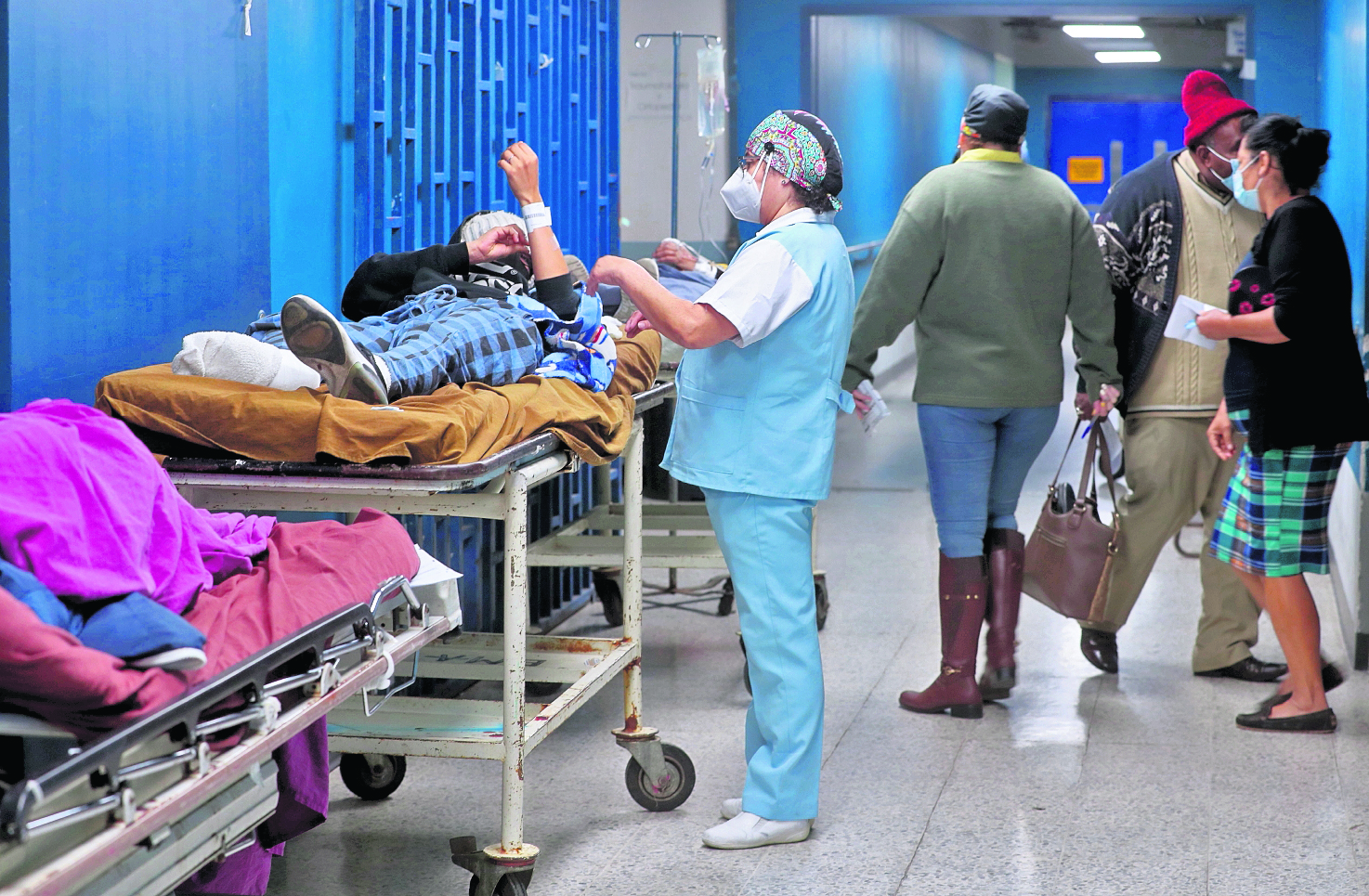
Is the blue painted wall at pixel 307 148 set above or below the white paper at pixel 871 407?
above

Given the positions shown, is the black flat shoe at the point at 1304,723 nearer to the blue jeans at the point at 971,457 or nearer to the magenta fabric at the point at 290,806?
the blue jeans at the point at 971,457

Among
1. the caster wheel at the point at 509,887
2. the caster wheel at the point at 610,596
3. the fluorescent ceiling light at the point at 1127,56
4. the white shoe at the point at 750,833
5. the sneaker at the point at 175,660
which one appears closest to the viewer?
the sneaker at the point at 175,660

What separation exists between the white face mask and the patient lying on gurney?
0.37 metres

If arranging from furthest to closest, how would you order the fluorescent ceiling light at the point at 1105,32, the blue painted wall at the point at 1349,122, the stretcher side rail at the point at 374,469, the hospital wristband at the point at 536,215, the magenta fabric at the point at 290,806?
the fluorescent ceiling light at the point at 1105,32 < the blue painted wall at the point at 1349,122 < the hospital wristband at the point at 536,215 < the stretcher side rail at the point at 374,469 < the magenta fabric at the point at 290,806

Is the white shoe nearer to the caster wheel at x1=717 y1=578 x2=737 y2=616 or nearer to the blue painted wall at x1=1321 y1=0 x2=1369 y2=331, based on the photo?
the caster wheel at x1=717 y1=578 x2=737 y2=616

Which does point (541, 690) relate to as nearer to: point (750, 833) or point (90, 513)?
point (750, 833)

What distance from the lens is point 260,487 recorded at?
237cm

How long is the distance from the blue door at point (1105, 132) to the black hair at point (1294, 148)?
15.0m

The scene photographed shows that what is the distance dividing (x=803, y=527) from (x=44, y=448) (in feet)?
4.82

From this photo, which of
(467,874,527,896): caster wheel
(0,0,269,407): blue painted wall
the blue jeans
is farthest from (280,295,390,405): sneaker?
the blue jeans

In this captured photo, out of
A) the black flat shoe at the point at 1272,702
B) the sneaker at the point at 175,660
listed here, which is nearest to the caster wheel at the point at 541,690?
the black flat shoe at the point at 1272,702

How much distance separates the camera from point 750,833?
283cm

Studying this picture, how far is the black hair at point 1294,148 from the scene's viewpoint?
338cm

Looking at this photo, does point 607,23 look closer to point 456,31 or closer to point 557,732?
point 456,31
